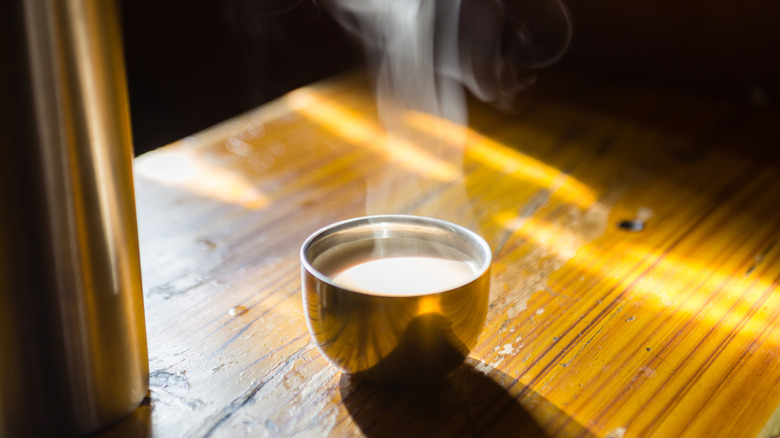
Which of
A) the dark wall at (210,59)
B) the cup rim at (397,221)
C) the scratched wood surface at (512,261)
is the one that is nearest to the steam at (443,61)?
the scratched wood surface at (512,261)

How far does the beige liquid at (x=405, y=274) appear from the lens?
1.84 feet

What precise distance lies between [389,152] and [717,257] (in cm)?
47

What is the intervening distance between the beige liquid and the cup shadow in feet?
0.24

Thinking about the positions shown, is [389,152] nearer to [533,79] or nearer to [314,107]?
[314,107]

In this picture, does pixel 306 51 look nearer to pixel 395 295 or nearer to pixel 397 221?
pixel 397 221

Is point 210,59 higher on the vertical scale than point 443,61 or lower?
lower

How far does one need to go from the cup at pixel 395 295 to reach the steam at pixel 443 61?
257 mm

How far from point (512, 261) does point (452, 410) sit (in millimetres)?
264

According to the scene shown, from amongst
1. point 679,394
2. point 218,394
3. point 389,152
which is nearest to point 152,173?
point 389,152

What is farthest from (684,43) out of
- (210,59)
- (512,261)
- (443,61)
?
(210,59)

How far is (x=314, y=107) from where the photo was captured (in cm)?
118

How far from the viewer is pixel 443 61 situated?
1882mm

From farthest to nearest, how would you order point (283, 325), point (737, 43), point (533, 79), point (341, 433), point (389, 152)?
point (737, 43), point (533, 79), point (389, 152), point (283, 325), point (341, 433)

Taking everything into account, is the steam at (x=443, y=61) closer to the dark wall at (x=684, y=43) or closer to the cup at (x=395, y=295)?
the dark wall at (x=684, y=43)
